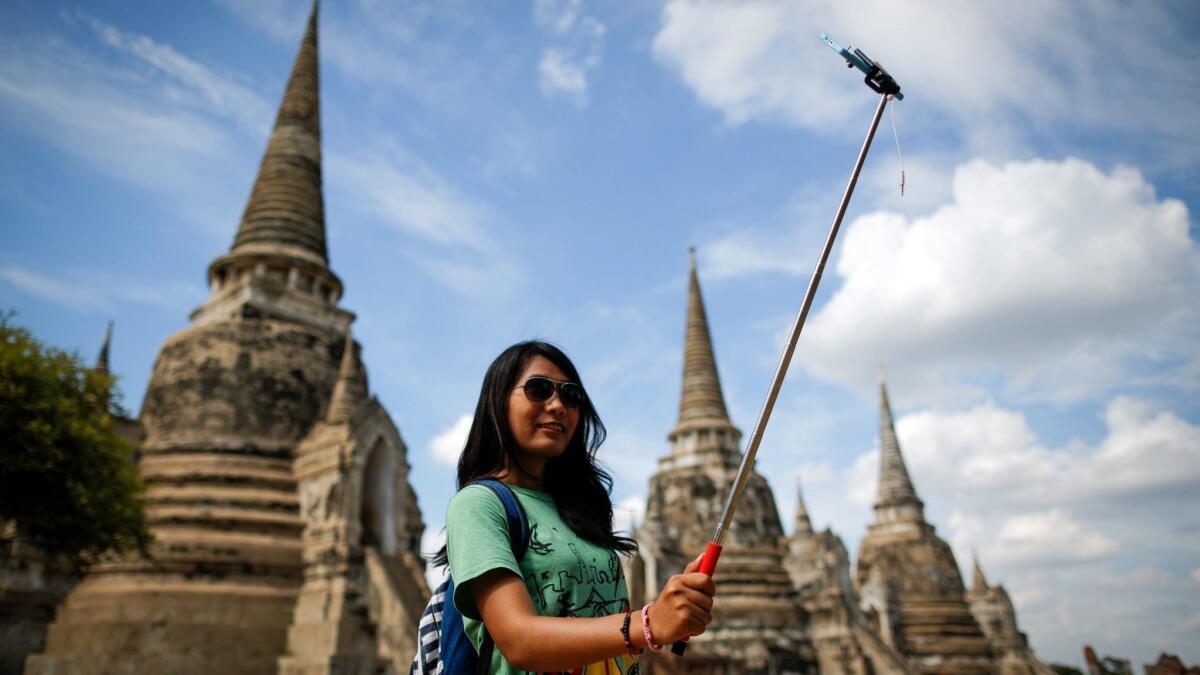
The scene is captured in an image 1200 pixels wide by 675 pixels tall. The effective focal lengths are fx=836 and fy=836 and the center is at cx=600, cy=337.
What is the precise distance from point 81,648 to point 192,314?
1156cm

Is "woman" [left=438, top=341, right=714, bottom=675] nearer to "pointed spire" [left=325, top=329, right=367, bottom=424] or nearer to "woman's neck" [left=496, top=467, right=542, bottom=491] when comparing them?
"woman's neck" [left=496, top=467, right=542, bottom=491]

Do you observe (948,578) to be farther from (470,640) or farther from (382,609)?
(470,640)

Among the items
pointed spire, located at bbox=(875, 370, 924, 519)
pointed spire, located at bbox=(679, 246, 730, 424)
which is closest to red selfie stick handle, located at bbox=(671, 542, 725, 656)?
pointed spire, located at bbox=(679, 246, 730, 424)

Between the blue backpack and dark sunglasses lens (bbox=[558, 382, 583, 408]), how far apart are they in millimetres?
439

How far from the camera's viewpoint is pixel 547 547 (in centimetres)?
292

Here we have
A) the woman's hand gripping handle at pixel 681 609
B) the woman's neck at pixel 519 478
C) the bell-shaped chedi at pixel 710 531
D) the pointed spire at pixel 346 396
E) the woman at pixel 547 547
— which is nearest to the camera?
the woman's hand gripping handle at pixel 681 609

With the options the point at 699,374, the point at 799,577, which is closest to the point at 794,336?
the point at 799,577

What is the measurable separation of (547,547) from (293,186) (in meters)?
28.8

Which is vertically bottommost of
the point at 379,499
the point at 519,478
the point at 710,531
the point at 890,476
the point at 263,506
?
the point at 519,478

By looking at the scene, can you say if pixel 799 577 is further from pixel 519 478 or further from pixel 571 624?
pixel 571 624

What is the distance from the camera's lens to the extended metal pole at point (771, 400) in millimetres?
2559

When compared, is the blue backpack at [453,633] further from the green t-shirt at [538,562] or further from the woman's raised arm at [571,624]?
the woman's raised arm at [571,624]

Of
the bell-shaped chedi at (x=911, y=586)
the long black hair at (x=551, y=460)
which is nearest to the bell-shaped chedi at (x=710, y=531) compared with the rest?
the bell-shaped chedi at (x=911, y=586)

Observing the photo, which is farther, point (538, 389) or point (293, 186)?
point (293, 186)
